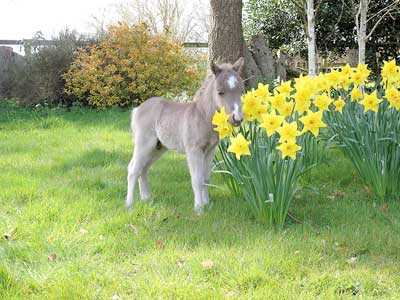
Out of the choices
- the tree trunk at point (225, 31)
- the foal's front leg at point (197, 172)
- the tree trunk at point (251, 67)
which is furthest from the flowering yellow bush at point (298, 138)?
the tree trunk at point (251, 67)

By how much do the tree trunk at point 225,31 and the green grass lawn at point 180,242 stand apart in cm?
441

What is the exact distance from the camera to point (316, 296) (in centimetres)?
311

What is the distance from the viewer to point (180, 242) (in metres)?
3.94

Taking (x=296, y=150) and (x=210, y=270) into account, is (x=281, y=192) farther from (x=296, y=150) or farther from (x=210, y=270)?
(x=210, y=270)

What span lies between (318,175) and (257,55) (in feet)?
26.4

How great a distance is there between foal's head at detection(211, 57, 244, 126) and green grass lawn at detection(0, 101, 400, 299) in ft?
3.26

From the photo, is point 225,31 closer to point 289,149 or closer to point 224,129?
A: point 224,129

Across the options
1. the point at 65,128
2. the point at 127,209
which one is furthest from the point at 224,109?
the point at 65,128

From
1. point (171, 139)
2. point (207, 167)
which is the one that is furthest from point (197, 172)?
point (171, 139)

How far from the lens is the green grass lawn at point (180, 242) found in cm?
319

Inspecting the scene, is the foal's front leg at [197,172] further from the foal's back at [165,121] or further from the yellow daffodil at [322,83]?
the yellow daffodil at [322,83]

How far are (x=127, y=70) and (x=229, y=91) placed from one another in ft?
25.3

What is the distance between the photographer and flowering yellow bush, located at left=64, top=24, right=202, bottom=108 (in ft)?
37.9

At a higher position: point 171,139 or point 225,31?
point 225,31
